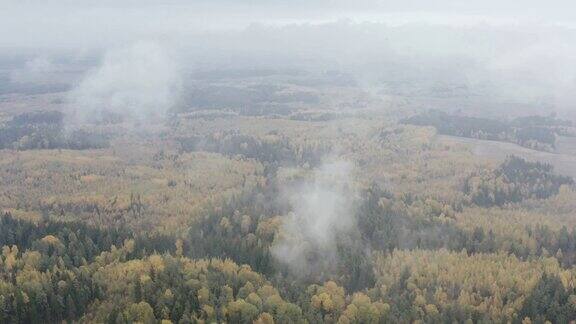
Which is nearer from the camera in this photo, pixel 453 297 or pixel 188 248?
pixel 453 297

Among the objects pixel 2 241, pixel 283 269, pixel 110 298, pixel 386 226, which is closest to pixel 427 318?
pixel 283 269

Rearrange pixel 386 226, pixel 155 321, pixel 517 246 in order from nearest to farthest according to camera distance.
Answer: pixel 155 321, pixel 517 246, pixel 386 226

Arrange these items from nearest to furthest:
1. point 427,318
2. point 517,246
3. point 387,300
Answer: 1. point 427,318
2. point 387,300
3. point 517,246

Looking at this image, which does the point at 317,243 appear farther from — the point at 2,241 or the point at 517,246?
the point at 2,241

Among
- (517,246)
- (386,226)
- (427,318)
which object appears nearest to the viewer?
(427,318)

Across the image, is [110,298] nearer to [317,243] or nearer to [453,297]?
[317,243]

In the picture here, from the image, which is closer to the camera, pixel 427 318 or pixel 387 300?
pixel 427 318

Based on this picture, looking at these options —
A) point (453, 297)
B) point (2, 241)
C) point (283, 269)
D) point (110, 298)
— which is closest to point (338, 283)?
point (283, 269)

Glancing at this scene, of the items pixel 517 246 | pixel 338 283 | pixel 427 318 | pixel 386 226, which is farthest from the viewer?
pixel 386 226
